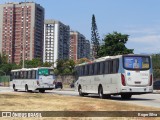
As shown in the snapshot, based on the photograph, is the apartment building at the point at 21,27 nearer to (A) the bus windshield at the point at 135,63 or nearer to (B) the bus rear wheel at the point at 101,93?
(B) the bus rear wheel at the point at 101,93

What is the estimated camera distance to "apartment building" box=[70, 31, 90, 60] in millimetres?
167500

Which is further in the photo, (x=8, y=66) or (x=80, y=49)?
(x=80, y=49)

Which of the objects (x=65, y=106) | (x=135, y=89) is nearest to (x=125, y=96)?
(x=135, y=89)

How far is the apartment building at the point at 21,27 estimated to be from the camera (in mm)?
126500

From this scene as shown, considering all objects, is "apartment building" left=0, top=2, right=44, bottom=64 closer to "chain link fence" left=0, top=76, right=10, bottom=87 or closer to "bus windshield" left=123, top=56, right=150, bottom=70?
"chain link fence" left=0, top=76, right=10, bottom=87

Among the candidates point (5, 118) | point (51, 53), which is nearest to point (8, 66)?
point (51, 53)

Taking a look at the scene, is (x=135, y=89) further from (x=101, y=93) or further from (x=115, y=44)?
(x=115, y=44)

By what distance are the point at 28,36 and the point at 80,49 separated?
160 ft

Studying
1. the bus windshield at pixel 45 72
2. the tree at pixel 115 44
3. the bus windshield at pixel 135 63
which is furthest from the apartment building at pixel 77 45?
the bus windshield at pixel 135 63

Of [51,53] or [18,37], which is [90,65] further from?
[51,53]

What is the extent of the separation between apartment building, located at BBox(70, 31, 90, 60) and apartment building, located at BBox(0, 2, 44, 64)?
3038 centimetres

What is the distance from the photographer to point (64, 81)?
276ft

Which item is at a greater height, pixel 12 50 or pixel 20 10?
pixel 20 10

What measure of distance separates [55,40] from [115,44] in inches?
3348
